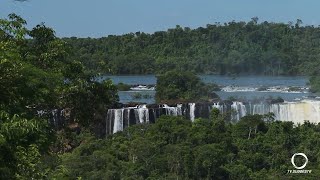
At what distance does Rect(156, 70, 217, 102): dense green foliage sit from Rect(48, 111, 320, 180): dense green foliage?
329 inches

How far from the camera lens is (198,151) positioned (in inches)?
624

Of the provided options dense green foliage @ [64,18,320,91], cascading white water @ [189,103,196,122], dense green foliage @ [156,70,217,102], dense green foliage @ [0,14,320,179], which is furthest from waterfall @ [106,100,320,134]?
dense green foliage @ [64,18,320,91]

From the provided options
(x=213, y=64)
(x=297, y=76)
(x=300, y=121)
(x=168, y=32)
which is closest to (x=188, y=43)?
(x=168, y=32)

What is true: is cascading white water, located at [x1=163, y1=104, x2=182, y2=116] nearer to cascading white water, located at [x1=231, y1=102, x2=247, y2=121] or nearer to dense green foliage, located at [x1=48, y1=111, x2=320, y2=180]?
cascading white water, located at [x1=231, y1=102, x2=247, y2=121]

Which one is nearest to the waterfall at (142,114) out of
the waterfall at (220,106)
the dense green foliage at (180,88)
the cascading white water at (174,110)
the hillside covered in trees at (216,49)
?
the cascading white water at (174,110)

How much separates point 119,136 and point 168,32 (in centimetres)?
4355

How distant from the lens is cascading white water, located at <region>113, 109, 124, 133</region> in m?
23.2

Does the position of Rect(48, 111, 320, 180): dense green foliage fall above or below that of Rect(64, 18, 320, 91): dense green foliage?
below

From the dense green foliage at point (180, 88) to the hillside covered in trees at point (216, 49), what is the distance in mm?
17954

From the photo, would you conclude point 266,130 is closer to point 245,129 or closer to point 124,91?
point 245,129

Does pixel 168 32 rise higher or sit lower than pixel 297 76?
higher

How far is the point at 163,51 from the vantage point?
191 ft

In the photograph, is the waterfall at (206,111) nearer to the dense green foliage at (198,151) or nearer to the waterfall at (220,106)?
the waterfall at (220,106)

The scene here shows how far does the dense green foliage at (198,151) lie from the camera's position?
49.4 ft
